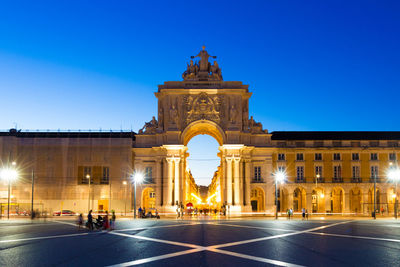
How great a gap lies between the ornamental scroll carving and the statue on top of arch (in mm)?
4200

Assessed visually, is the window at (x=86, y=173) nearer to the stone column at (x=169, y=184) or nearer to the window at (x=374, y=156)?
the stone column at (x=169, y=184)

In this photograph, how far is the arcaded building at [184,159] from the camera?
75.1m

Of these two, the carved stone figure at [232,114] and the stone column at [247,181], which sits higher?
the carved stone figure at [232,114]

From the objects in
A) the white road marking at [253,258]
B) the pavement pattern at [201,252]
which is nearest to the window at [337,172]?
the pavement pattern at [201,252]

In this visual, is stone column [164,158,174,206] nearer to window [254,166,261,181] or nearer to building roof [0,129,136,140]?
building roof [0,129,136,140]

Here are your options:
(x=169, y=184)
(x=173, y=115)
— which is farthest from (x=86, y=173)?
(x=173, y=115)

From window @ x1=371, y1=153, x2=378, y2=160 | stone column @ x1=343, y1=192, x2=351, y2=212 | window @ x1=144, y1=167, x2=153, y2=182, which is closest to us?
stone column @ x1=343, y1=192, x2=351, y2=212

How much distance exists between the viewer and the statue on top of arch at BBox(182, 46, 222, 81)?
3132 inches

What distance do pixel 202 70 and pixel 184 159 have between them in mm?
16922

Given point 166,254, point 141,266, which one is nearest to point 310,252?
point 166,254

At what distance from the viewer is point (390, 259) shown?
19.2 meters

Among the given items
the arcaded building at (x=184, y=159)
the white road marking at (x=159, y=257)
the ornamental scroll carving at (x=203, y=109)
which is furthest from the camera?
the ornamental scroll carving at (x=203, y=109)

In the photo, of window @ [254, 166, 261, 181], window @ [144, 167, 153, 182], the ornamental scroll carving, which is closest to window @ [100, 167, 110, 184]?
window @ [144, 167, 153, 182]

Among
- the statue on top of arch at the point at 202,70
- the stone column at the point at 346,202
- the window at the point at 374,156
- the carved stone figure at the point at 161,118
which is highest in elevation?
the statue on top of arch at the point at 202,70
